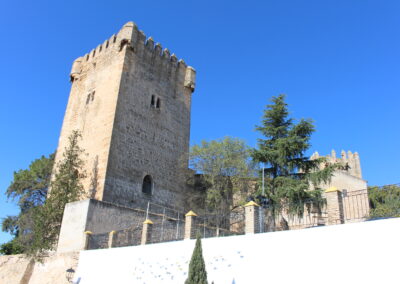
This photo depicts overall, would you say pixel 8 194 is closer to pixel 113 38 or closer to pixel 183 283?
pixel 113 38

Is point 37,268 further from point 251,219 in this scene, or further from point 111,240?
point 251,219

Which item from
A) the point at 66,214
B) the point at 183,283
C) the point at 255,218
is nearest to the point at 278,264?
the point at 255,218

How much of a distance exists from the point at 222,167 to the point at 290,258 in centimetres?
1171

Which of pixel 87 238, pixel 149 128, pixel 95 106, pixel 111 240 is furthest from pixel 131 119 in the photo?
pixel 111 240

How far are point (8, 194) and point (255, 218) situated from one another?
72.6ft

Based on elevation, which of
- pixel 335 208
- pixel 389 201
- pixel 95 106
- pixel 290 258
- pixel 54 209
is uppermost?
pixel 95 106

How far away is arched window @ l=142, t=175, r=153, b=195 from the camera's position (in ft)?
61.5

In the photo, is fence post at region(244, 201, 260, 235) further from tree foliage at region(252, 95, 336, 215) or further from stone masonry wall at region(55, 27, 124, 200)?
stone masonry wall at region(55, 27, 124, 200)

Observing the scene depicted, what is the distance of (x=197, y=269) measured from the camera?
877 centimetres

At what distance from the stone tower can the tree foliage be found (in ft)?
19.8

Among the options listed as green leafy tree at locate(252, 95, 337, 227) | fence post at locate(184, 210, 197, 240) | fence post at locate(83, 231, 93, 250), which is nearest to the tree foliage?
green leafy tree at locate(252, 95, 337, 227)

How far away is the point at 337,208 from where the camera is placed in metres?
8.58

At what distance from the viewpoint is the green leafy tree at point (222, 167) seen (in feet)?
62.3

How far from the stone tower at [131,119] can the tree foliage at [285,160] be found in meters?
6.04
